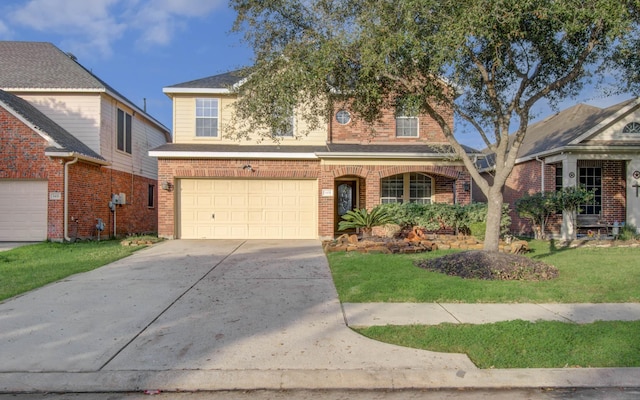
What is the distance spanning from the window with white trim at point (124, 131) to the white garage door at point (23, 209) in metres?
3.92

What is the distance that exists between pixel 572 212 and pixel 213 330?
43.3 ft

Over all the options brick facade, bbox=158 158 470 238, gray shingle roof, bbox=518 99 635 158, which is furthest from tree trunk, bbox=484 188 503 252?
gray shingle roof, bbox=518 99 635 158

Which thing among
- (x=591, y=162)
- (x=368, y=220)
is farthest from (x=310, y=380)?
(x=591, y=162)

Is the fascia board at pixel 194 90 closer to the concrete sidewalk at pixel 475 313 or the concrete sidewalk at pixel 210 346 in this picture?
the concrete sidewalk at pixel 210 346

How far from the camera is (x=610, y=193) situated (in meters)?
15.7

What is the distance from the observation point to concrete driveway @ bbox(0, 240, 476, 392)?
3.93 meters

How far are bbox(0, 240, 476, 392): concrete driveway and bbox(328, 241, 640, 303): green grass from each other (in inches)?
27.1

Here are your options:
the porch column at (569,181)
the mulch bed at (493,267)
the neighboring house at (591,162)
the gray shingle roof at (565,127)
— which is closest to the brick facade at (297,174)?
the porch column at (569,181)

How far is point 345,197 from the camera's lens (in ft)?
55.3

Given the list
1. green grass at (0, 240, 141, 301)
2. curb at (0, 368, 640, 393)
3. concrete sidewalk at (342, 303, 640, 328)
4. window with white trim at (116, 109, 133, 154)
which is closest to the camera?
curb at (0, 368, 640, 393)

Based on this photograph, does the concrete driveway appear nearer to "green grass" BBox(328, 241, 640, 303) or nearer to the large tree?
"green grass" BBox(328, 241, 640, 303)

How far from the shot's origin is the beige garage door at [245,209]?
1534cm

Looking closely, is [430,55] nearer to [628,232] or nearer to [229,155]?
[229,155]

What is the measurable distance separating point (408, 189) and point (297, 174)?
415 cm
